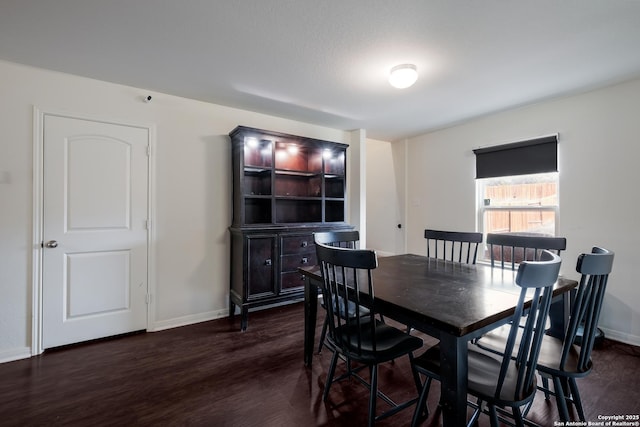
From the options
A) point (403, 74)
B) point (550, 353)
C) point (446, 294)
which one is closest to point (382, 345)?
point (446, 294)

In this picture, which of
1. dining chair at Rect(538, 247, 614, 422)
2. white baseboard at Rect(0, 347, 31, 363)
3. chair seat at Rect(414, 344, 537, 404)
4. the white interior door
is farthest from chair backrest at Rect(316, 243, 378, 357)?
white baseboard at Rect(0, 347, 31, 363)

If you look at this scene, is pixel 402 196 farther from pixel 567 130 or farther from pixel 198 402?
pixel 198 402

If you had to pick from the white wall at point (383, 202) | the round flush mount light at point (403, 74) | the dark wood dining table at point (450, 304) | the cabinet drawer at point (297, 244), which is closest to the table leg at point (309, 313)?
the dark wood dining table at point (450, 304)

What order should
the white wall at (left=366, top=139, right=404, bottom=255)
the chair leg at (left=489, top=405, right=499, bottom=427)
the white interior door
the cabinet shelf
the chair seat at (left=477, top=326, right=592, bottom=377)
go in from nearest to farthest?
the chair leg at (left=489, top=405, right=499, bottom=427) → the chair seat at (left=477, top=326, right=592, bottom=377) → the white interior door → the cabinet shelf → the white wall at (left=366, top=139, right=404, bottom=255)

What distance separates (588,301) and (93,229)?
144 inches

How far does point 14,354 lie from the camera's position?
93.2 inches

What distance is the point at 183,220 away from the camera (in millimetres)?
3107

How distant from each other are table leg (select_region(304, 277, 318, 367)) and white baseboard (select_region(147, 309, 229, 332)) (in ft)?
4.78

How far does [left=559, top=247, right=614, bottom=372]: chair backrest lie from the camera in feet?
4.16

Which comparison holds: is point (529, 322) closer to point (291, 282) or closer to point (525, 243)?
point (525, 243)

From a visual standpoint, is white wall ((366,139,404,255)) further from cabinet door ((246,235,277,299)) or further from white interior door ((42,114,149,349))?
white interior door ((42,114,149,349))

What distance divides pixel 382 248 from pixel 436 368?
3.98m

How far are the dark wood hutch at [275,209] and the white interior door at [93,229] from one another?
0.93 meters

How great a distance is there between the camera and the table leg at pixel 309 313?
2.15m
